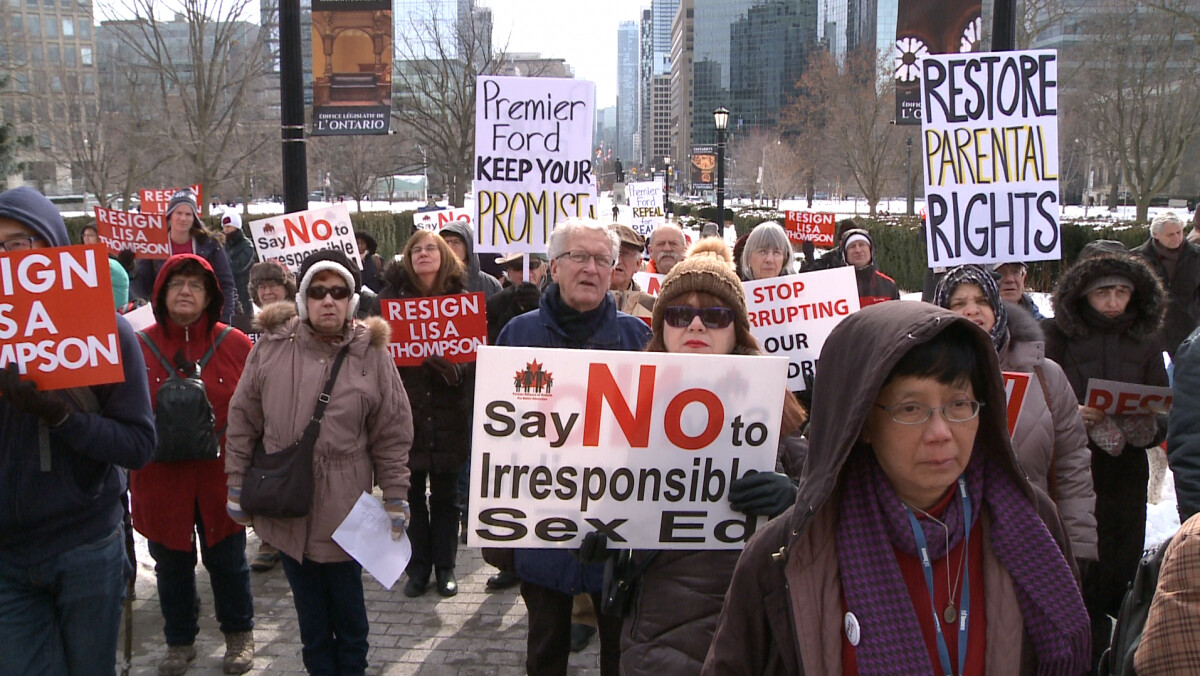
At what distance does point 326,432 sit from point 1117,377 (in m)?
3.85

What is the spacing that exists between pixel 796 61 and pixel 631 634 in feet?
548

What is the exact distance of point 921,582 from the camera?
5.87 feet

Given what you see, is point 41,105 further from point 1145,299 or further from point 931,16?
point 1145,299

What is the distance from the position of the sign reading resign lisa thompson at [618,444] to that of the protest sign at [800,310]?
2.72m

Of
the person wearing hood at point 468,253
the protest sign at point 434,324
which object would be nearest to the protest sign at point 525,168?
the person wearing hood at point 468,253

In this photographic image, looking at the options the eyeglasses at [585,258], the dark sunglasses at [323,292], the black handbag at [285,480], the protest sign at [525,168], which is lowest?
the black handbag at [285,480]

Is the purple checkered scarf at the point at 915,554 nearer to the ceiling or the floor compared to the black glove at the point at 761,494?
nearer to the ceiling

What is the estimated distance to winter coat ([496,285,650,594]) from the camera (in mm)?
3418

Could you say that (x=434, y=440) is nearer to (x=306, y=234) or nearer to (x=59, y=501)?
(x=59, y=501)

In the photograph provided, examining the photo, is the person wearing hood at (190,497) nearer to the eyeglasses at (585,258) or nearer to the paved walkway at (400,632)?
the paved walkway at (400,632)

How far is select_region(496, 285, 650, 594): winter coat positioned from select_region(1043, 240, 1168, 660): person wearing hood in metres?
2.32

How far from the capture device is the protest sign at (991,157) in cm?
547

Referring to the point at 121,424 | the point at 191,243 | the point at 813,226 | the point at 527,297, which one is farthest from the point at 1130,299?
the point at 813,226

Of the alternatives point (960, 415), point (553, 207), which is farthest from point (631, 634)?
point (553, 207)
